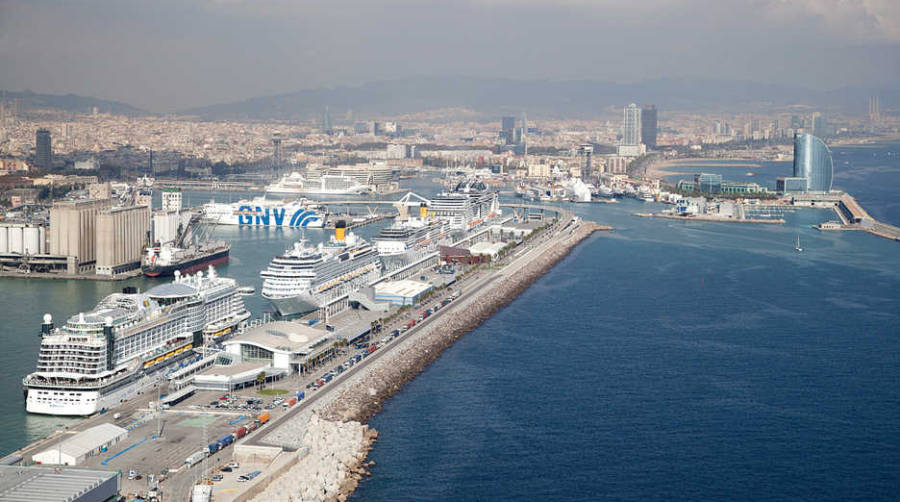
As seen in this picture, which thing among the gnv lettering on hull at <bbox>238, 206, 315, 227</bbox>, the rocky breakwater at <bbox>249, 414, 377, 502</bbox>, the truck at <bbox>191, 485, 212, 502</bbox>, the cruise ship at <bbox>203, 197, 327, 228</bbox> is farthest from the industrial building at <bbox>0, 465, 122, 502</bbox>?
the gnv lettering on hull at <bbox>238, 206, 315, 227</bbox>

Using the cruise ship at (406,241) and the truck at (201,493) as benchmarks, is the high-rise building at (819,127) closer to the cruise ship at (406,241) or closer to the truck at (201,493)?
the cruise ship at (406,241)

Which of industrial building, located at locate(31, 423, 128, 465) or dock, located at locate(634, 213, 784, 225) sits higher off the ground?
dock, located at locate(634, 213, 784, 225)

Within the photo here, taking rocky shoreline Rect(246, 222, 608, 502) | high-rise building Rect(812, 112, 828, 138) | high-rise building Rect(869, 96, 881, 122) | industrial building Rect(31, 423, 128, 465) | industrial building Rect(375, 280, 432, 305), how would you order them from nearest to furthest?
rocky shoreline Rect(246, 222, 608, 502), industrial building Rect(31, 423, 128, 465), industrial building Rect(375, 280, 432, 305), high-rise building Rect(812, 112, 828, 138), high-rise building Rect(869, 96, 881, 122)

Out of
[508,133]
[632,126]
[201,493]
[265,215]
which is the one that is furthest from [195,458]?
[508,133]

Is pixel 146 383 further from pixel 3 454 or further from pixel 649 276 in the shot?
pixel 649 276

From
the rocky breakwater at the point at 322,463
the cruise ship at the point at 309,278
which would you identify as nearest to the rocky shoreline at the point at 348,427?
the rocky breakwater at the point at 322,463

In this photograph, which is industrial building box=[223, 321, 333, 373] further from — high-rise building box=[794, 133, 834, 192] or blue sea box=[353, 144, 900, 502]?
high-rise building box=[794, 133, 834, 192]
